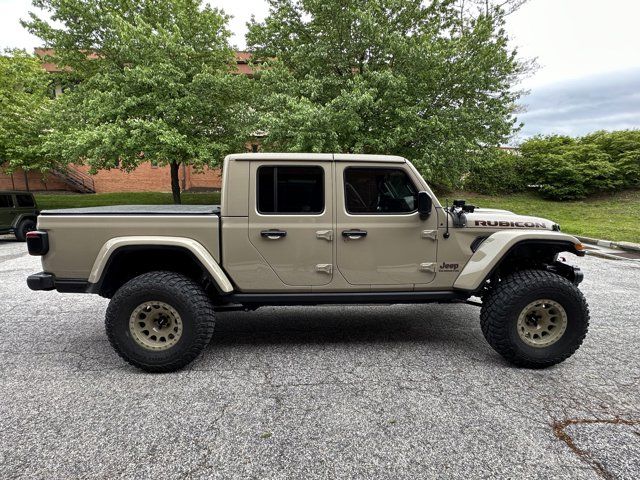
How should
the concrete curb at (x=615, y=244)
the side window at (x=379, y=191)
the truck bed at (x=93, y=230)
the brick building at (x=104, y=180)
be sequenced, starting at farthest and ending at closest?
the brick building at (x=104, y=180)
the concrete curb at (x=615, y=244)
the side window at (x=379, y=191)
the truck bed at (x=93, y=230)

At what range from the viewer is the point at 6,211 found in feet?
36.6

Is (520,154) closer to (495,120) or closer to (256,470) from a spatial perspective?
(495,120)

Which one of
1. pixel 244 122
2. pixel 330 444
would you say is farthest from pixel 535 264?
pixel 244 122

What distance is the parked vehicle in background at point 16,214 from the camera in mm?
11094

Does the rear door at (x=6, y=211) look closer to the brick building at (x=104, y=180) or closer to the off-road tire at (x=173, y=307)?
the off-road tire at (x=173, y=307)

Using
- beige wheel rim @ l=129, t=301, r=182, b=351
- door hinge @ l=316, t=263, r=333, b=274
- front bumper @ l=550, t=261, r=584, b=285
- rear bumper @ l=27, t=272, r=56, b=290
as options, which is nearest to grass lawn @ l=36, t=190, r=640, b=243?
front bumper @ l=550, t=261, r=584, b=285

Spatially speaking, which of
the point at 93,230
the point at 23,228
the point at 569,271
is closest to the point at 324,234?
the point at 93,230

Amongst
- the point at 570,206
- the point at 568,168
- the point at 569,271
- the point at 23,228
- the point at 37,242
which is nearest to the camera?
the point at 37,242

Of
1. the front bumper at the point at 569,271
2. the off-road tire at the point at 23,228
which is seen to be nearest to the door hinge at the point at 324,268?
the front bumper at the point at 569,271

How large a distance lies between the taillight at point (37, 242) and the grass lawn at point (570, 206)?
12711mm

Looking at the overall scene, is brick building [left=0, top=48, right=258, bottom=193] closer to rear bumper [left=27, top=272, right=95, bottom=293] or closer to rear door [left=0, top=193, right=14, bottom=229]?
rear door [left=0, top=193, right=14, bottom=229]

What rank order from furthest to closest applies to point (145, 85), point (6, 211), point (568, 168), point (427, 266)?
point (568, 168), point (145, 85), point (6, 211), point (427, 266)

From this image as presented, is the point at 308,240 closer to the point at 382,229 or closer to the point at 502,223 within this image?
the point at 382,229

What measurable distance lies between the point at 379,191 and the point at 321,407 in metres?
1.89
